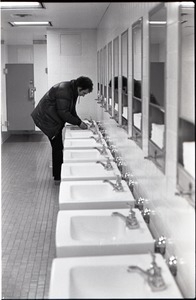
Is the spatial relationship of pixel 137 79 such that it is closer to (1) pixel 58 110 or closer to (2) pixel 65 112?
(2) pixel 65 112

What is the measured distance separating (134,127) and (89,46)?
5.19 metres

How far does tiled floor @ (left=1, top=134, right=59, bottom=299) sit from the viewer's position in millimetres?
3694

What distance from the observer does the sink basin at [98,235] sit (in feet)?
8.05

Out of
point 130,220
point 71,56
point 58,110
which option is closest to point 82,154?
point 58,110

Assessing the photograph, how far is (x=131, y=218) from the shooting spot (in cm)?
283

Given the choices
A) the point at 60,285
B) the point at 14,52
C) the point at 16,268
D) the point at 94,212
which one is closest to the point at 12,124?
the point at 14,52

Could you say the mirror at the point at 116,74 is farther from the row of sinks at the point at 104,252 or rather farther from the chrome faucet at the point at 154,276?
the chrome faucet at the point at 154,276

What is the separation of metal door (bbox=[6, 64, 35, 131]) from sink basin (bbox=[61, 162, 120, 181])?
8.34 metres

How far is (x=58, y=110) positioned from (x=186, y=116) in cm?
466

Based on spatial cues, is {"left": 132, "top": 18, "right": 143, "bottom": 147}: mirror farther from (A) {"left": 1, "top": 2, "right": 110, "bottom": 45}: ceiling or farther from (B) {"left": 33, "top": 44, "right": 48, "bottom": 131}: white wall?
(B) {"left": 33, "top": 44, "right": 48, "bottom": 131}: white wall

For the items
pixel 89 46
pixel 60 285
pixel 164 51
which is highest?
pixel 89 46

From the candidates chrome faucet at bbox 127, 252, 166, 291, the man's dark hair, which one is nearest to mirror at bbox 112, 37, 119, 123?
the man's dark hair

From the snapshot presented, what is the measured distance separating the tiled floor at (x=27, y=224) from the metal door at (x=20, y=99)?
10.3 feet

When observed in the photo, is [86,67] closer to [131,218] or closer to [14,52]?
[14,52]
